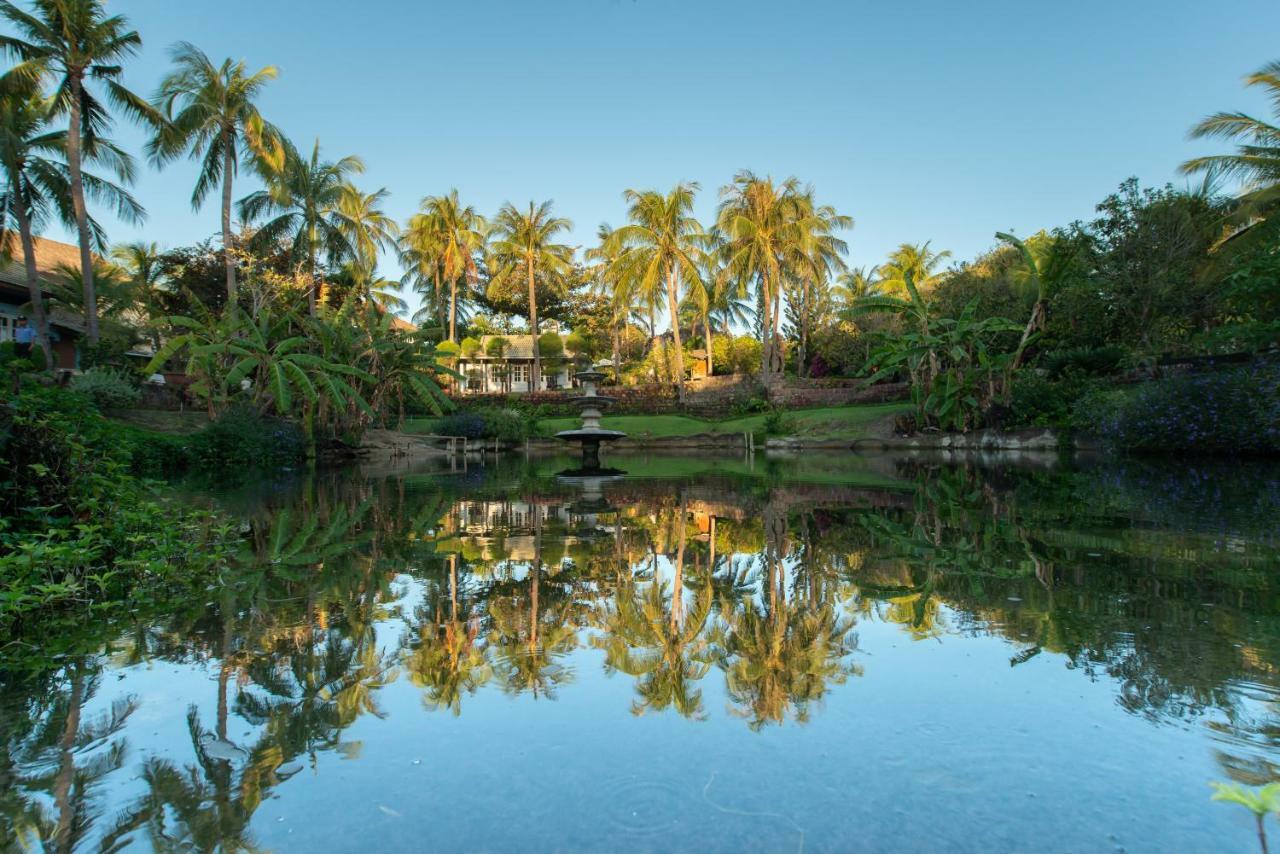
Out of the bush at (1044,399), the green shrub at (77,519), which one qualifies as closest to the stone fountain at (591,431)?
the green shrub at (77,519)

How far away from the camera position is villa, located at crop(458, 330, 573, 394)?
1925 inches

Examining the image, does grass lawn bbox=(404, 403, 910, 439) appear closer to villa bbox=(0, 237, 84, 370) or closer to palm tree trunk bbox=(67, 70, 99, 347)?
palm tree trunk bbox=(67, 70, 99, 347)

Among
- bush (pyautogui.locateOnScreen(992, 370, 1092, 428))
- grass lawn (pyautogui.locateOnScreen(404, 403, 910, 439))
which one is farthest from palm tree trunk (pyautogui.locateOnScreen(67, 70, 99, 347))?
bush (pyautogui.locateOnScreen(992, 370, 1092, 428))

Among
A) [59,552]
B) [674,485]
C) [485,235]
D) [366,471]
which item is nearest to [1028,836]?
[59,552]

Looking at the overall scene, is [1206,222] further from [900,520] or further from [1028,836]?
[1028,836]

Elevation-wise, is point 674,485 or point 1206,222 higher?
point 1206,222

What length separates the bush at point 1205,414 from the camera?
15.7 meters

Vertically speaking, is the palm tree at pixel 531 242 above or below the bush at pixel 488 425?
above

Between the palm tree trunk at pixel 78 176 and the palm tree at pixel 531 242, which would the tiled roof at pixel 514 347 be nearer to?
the palm tree at pixel 531 242

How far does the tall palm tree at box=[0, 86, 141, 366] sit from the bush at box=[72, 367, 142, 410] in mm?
1608

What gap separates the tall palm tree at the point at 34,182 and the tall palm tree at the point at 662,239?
21334 millimetres

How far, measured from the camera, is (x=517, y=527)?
27.8 feet

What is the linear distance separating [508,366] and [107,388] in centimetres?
3042

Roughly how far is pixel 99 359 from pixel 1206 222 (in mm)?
38985
